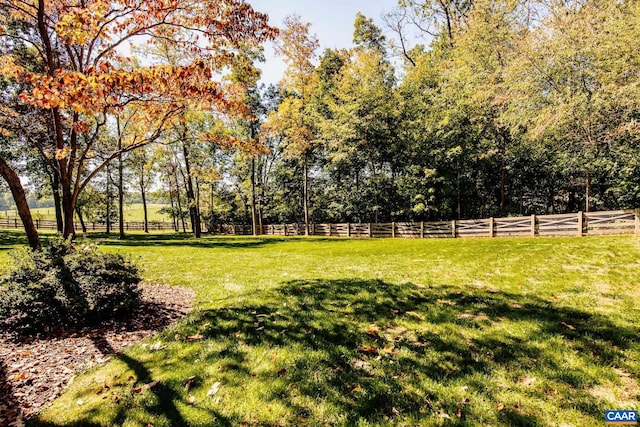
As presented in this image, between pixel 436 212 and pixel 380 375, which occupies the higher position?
pixel 436 212

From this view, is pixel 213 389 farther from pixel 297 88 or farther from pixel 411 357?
pixel 297 88

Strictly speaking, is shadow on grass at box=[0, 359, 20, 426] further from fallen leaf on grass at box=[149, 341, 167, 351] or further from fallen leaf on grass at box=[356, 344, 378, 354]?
fallen leaf on grass at box=[356, 344, 378, 354]

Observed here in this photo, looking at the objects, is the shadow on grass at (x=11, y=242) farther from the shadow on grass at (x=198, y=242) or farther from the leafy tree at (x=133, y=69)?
the leafy tree at (x=133, y=69)

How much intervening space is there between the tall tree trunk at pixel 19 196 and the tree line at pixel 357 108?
0.06 metres

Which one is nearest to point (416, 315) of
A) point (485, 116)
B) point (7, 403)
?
point (7, 403)

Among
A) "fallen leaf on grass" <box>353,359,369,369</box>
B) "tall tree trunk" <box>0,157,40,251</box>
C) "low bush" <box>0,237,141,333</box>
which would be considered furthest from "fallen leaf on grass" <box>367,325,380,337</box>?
"tall tree trunk" <box>0,157,40,251</box>

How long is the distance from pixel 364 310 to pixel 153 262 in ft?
33.2

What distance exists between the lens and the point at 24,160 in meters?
23.0

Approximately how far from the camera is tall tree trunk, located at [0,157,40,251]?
5617 mm

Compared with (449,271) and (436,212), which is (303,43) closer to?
(436,212)

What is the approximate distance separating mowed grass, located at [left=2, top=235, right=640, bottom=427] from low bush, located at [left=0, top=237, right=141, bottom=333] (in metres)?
1.56

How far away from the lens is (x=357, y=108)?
21.7 metres

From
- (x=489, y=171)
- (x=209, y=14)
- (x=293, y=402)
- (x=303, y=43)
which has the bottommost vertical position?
(x=293, y=402)

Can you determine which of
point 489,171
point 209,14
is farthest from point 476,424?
point 489,171
